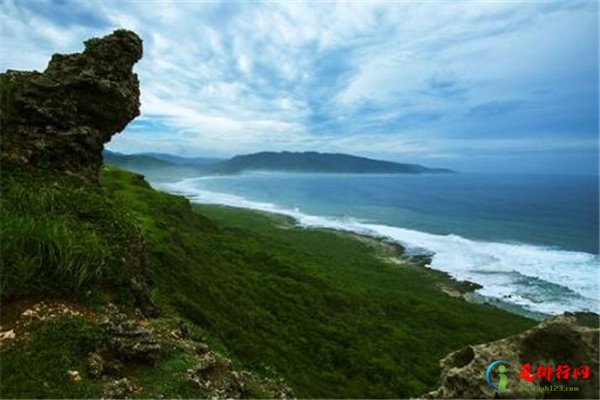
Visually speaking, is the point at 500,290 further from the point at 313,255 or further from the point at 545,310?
the point at 313,255

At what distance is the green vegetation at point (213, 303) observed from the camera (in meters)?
9.12

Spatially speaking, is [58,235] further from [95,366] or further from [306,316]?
[306,316]

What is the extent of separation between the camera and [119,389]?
818 cm

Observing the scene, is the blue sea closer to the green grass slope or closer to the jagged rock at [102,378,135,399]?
the green grass slope

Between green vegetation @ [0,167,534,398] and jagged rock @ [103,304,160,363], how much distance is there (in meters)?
0.29

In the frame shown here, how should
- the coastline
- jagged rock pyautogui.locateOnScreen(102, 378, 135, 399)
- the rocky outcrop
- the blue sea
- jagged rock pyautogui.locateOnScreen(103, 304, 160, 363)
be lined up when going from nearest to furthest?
jagged rock pyautogui.locateOnScreen(102, 378, 135, 399), jagged rock pyautogui.locateOnScreen(103, 304, 160, 363), the rocky outcrop, the coastline, the blue sea

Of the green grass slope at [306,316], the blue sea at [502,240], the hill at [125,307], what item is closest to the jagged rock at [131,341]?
the hill at [125,307]

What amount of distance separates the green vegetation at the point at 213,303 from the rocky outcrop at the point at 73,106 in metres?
1.19

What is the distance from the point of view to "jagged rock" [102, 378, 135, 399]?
7996 millimetres

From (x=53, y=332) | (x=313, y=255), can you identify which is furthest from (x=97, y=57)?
(x=313, y=255)

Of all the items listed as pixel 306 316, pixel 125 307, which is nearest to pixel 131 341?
pixel 125 307

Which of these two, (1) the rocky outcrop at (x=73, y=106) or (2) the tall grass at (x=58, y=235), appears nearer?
(2) the tall grass at (x=58, y=235)

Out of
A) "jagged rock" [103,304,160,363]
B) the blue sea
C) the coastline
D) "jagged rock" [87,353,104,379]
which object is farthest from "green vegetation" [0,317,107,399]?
the blue sea

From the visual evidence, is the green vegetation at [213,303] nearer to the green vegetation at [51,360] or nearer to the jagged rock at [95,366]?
the green vegetation at [51,360]
